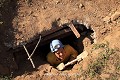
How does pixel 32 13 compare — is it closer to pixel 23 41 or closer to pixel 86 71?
pixel 23 41

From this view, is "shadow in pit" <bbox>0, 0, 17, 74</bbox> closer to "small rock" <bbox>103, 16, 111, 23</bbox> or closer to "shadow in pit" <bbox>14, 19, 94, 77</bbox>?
"shadow in pit" <bbox>14, 19, 94, 77</bbox>

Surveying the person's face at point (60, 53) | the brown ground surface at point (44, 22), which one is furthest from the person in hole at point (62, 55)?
the brown ground surface at point (44, 22)

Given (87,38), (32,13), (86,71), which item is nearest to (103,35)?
(87,38)

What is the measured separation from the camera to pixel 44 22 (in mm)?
7949

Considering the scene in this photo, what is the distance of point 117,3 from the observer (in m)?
8.17

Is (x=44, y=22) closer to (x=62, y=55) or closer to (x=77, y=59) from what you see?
(x=62, y=55)

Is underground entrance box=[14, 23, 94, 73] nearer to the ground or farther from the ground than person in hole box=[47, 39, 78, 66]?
farther from the ground

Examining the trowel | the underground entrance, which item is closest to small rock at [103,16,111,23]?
the underground entrance

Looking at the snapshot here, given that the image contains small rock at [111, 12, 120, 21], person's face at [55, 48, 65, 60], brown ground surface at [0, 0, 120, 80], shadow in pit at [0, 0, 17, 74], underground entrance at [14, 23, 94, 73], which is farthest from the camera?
person's face at [55, 48, 65, 60]

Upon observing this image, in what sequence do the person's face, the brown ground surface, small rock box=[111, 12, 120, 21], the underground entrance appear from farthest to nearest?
the person's face < the underground entrance < small rock box=[111, 12, 120, 21] < the brown ground surface

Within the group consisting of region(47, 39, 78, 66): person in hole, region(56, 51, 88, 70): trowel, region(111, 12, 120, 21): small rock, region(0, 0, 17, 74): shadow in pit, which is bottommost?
region(56, 51, 88, 70): trowel

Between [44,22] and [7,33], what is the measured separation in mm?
903

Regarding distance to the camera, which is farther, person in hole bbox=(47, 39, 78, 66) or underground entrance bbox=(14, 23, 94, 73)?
person in hole bbox=(47, 39, 78, 66)

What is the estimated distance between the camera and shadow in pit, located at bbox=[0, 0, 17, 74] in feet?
25.0
